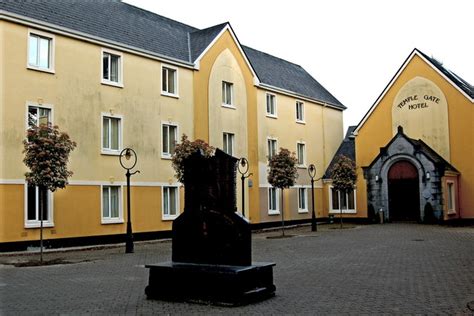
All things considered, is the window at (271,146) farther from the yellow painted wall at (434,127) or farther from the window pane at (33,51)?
the window pane at (33,51)

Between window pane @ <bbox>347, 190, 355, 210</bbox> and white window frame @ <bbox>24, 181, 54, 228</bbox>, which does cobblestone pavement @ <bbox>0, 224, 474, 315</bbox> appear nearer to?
white window frame @ <bbox>24, 181, 54, 228</bbox>

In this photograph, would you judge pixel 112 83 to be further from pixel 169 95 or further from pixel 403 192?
pixel 403 192

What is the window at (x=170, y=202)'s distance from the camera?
2686cm

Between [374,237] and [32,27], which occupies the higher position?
[32,27]

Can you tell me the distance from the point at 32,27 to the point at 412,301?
18.0 meters

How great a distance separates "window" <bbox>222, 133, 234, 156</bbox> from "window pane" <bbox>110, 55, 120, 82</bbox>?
8.25m

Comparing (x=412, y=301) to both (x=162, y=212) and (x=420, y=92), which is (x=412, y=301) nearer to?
(x=162, y=212)

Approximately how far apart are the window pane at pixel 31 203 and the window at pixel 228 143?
498 inches

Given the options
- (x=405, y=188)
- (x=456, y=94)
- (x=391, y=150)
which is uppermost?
(x=456, y=94)

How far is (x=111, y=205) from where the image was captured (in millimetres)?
24062

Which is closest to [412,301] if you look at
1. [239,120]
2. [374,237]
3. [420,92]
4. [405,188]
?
[374,237]

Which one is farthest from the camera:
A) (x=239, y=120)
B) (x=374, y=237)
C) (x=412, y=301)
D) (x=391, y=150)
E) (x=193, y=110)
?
(x=391, y=150)

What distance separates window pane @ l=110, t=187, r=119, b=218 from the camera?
949 inches

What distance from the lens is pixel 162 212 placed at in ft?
86.5
